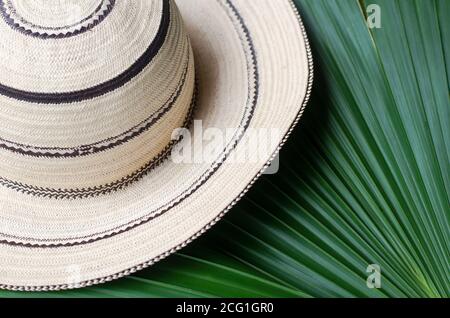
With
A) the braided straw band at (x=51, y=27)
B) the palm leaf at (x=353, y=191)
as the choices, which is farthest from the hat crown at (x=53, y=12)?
the palm leaf at (x=353, y=191)

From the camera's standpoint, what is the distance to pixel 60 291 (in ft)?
2.55

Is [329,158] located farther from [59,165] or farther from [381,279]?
[59,165]

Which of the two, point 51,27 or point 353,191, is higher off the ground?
point 51,27

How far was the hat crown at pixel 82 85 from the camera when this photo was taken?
0.73m

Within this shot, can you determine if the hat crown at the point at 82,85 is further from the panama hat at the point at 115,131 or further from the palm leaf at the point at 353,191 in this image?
the palm leaf at the point at 353,191

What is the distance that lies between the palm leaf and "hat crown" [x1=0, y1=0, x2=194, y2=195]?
0.53ft

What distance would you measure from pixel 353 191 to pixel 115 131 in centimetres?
32

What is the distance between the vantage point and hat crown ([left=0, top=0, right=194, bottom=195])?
2.41 ft

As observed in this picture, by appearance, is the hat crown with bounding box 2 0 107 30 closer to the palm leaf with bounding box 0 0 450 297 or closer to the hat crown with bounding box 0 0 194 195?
the hat crown with bounding box 0 0 194 195

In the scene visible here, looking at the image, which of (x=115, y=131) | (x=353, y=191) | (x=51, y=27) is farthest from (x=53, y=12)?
(x=353, y=191)

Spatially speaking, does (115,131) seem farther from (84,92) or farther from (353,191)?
(353,191)

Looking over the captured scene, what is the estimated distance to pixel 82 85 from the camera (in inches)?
28.9

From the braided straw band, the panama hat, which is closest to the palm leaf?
the panama hat

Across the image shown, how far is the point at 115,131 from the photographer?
0.78 meters
